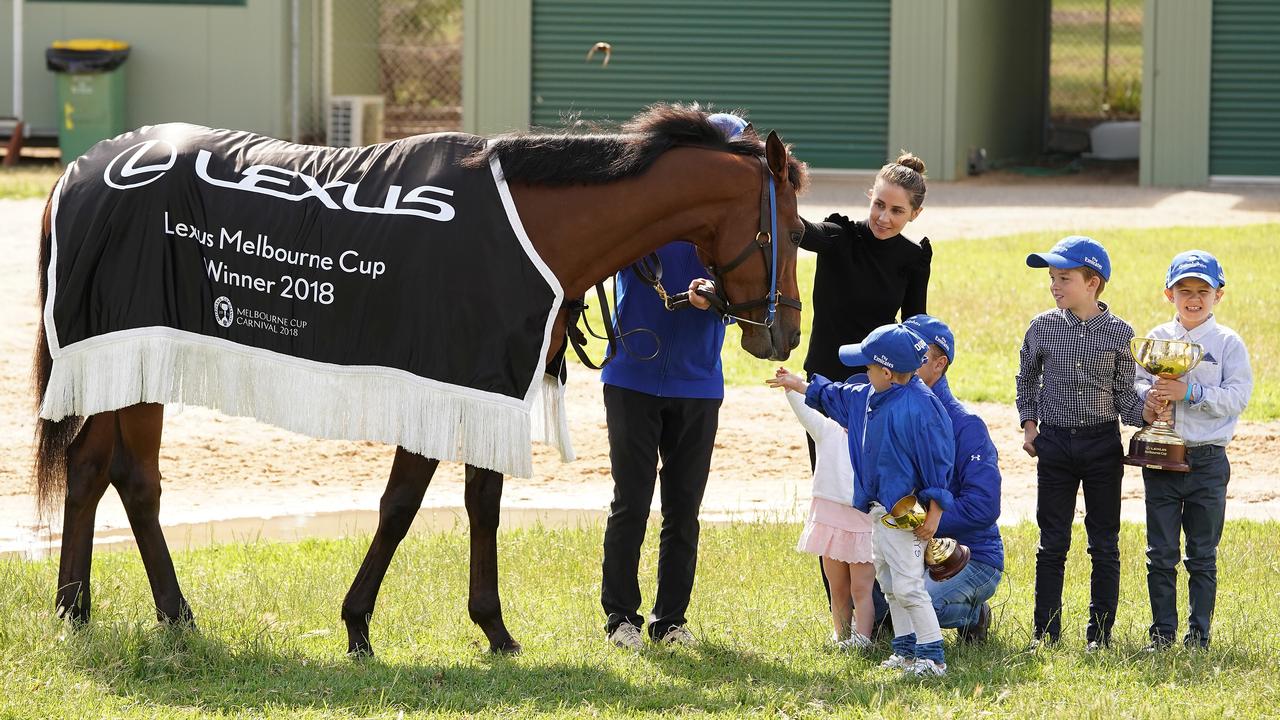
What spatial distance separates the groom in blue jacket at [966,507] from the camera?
512 cm

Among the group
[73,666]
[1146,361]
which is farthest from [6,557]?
[1146,361]

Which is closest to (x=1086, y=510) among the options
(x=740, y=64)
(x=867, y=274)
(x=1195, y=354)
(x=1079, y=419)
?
(x=1079, y=419)


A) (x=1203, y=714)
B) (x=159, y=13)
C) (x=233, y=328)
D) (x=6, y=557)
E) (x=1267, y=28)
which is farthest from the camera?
(x=159, y=13)

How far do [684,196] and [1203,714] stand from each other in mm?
2242

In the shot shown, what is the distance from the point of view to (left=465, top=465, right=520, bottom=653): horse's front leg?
17.2ft

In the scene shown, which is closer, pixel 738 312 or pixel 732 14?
pixel 738 312

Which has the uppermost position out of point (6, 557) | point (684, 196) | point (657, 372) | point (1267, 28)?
point (1267, 28)

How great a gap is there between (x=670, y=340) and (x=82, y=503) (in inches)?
85.3

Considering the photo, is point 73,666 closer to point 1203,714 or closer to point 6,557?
point 6,557

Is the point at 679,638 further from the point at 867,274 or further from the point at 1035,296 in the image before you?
the point at 1035,296

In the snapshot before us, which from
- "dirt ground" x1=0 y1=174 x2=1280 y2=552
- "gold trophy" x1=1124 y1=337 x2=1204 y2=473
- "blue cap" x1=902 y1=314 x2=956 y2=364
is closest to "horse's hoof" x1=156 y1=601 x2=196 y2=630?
"dirt ground" x1=0 y1=174 x2=1280 y2=552

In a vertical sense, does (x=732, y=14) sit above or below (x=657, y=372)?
above

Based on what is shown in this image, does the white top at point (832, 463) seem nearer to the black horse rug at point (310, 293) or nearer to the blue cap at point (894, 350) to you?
the blue cap at point (894, 350)

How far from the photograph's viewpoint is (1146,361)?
501 cm
